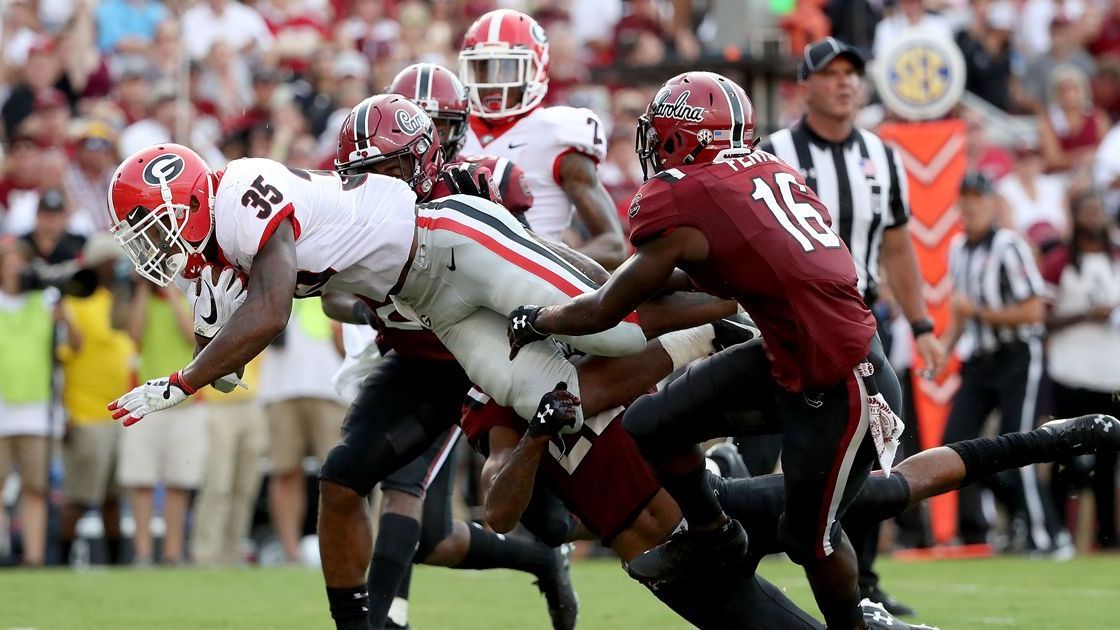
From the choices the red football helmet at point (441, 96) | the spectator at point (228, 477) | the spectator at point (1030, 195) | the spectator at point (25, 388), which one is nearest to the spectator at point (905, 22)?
the spectator at point (1030, 195)

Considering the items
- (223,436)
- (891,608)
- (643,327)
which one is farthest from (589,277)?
(223,436)

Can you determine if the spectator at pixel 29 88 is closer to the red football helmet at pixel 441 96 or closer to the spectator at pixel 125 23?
the spectator at pixel 125 23

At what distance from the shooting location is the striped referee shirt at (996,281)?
9992 millimetres

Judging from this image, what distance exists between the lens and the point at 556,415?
4.75 m

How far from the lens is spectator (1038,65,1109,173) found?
43.3ft

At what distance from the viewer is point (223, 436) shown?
10.4 metres

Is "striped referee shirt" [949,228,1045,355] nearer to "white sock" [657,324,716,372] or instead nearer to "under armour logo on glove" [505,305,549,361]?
"white sock" [657,324,716,372]

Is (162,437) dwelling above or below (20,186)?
below

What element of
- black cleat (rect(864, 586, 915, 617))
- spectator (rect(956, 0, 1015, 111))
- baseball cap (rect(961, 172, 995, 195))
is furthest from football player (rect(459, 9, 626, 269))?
spectator (rect(956, 0, 1015, 111))

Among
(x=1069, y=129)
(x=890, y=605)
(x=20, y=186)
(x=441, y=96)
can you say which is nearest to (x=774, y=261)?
(x=441, y=96)

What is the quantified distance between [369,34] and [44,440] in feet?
16.9

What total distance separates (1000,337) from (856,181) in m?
3.85

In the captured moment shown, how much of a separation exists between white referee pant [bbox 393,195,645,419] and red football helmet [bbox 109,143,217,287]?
63 cm

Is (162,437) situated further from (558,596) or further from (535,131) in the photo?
(535,131)
